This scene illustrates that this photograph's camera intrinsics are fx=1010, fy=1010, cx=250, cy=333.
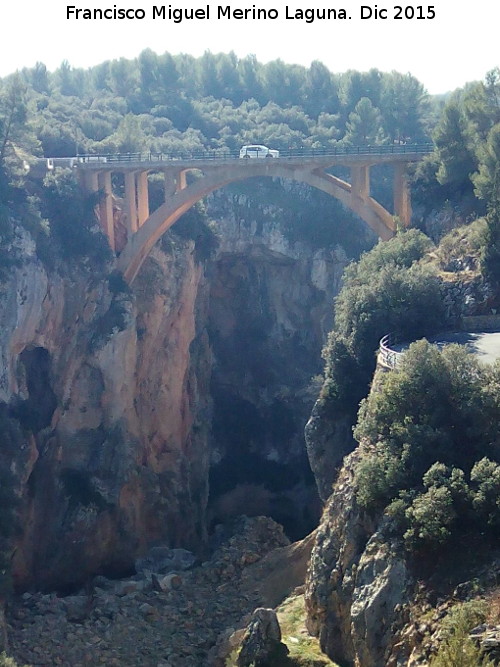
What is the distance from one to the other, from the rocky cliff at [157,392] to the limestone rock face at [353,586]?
16.2 m

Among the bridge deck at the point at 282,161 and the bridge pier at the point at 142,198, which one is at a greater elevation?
the bridge deck at the point at 282,161

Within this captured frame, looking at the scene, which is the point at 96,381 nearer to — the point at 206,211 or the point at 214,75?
the point at 206,211

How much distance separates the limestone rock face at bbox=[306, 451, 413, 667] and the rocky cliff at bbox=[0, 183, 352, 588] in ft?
53.2

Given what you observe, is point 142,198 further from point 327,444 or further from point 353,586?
point 353,586

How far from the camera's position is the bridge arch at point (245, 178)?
44.7m

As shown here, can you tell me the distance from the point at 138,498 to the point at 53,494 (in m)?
4.59

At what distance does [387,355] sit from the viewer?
30172mm

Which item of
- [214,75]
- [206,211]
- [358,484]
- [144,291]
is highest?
[214,75]

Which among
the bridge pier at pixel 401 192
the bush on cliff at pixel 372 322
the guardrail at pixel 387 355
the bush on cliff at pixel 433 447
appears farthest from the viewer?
the bridge pier at pixel 401 192

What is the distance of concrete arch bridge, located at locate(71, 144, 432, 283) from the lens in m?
44.6

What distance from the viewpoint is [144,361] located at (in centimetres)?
4941

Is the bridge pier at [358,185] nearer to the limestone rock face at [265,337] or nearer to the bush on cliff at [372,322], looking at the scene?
the bush on cliff at [372,322]

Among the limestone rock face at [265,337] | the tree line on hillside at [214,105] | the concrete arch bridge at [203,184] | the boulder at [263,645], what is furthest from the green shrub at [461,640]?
the tree line on hillside at [214,105]

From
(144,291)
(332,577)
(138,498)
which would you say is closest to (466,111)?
(144,291)
